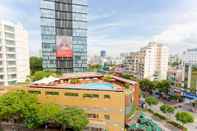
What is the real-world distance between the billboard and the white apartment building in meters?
7.94

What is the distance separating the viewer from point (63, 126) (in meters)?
16.2

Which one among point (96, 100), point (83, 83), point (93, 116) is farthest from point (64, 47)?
point (93, 116)

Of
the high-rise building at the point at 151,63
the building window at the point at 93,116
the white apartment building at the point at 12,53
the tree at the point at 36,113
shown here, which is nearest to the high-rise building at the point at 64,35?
the white apartment building at the point at 12,53

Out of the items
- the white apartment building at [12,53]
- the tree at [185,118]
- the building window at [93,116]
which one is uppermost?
the white apartment building at [12,53]

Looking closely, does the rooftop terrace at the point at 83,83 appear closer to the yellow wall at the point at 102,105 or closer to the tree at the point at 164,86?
the yellow wall at the point at 102,105

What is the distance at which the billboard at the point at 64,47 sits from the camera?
42.7 meters

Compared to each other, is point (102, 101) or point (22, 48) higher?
point (22, 48)

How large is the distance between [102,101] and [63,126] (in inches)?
178

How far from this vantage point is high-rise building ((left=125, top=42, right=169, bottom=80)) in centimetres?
4581

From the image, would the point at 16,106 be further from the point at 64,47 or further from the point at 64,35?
the point at 64,35

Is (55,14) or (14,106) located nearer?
(14,106)

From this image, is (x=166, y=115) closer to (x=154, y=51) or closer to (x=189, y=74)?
(x=189, y=74)

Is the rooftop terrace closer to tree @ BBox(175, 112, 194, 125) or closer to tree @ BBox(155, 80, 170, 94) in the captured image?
tree @ BBox(175, 112, 194, 125)

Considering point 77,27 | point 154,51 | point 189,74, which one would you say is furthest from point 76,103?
point 154,51
